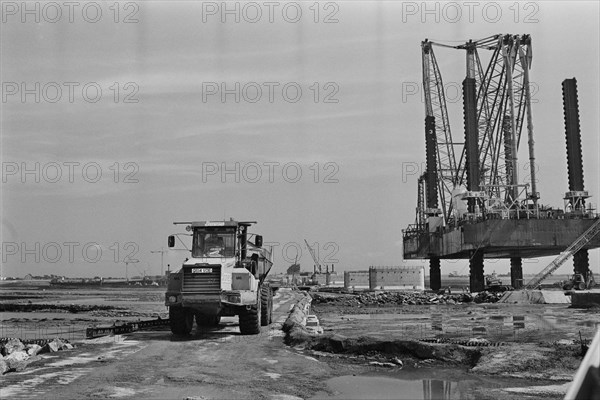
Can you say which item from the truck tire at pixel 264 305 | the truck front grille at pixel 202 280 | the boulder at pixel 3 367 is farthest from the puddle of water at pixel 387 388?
the truck tire at pixel 264 305

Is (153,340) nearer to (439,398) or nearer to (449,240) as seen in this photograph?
(439,398)

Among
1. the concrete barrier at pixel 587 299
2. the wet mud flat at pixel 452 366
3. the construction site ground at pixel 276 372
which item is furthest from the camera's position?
the concrete barrier at pixel 587 299

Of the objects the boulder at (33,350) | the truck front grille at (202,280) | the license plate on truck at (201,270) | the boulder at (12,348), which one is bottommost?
the boulder at (33,350)

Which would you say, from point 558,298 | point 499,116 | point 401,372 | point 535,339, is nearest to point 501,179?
point 499,116

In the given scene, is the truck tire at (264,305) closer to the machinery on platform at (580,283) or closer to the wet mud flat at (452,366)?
the wet mud flat at (452,366)

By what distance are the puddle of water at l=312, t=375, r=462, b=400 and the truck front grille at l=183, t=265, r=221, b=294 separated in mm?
7235

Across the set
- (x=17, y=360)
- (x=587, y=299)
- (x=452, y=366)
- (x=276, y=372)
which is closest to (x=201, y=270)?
(x=17, y=360)

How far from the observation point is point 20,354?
49.9 ft

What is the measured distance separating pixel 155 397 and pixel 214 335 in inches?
404

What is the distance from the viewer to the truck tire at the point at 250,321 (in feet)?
64.6

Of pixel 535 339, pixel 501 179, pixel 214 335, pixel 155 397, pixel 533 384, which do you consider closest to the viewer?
pixel 155 397

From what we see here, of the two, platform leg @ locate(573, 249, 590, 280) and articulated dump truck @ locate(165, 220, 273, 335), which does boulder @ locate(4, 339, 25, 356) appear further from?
platform leg @ locate(573, 249, 590, 280)

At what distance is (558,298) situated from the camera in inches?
1756

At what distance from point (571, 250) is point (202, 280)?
50558 millimetres
